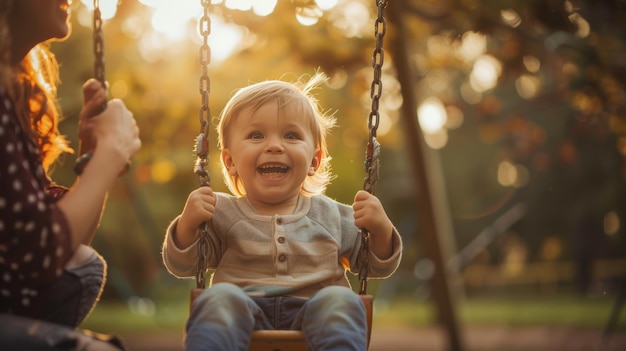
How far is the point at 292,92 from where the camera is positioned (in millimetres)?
2889

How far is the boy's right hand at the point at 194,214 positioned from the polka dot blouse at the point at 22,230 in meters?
0.69

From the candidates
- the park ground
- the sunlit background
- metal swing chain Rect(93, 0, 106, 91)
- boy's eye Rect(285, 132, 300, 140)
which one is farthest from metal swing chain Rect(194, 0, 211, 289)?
the park ground

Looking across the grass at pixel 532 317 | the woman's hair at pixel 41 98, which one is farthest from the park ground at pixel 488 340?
the woman's hair at pixel 41 98

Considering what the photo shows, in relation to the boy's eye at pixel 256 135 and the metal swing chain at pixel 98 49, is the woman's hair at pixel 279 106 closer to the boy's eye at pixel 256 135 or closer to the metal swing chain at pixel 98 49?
the boy's eye at pixel 256 135

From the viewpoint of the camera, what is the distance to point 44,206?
76.7 inches

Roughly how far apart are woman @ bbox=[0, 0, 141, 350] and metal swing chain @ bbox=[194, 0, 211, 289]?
36 centimetres

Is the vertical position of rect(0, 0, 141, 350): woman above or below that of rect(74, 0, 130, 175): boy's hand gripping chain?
below

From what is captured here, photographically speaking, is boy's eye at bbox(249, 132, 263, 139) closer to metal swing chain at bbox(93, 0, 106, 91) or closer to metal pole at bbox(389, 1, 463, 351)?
metal swing chain at bbox(93, 0, 106, 91)

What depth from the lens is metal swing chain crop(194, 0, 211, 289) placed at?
2627 mm

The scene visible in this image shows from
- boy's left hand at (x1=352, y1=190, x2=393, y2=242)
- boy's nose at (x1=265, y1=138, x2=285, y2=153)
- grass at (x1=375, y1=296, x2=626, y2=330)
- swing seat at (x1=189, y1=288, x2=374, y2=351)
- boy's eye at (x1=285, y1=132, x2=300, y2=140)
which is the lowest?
grass at (x1=375, y1=296, x2=626, y2=330)

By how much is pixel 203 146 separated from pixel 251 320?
2.06ft

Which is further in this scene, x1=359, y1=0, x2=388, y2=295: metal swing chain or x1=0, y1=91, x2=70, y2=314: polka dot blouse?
x1=359, y1=0, x2=388, y2=295: metal swing chain

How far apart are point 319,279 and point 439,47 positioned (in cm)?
807

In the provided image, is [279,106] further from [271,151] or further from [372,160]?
[372,160]
